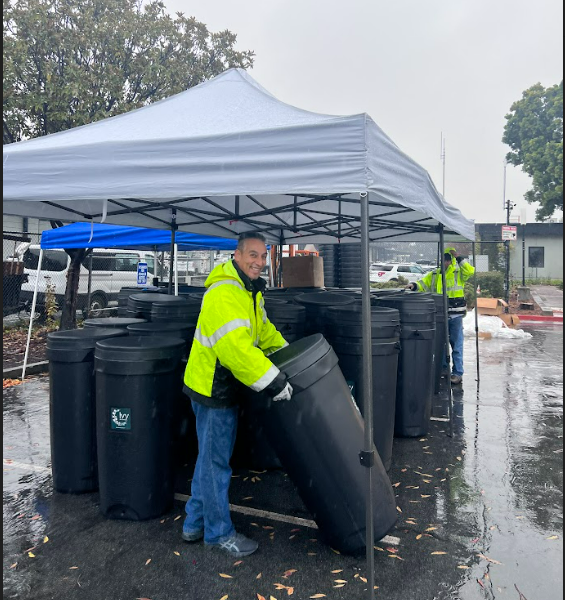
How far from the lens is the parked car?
27.4 m

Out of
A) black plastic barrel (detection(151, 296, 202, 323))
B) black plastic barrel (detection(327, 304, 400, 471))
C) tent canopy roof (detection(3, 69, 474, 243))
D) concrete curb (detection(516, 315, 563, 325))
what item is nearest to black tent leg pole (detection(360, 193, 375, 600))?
tent canopy roof (detection(3, 69, 474, 243))

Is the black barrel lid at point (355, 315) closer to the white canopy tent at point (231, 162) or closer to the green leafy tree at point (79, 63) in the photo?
the white canopy tent at point (231, 162)

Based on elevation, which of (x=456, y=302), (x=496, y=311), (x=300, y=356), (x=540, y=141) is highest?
(x=540, y=141)

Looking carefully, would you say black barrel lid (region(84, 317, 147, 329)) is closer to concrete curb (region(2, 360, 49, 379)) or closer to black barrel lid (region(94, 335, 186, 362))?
black barrel lid (region(94, 335, 186, 362))

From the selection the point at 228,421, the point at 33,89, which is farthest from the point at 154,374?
the point at 33,89

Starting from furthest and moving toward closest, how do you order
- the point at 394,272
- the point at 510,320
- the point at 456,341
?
the point at 394,272
the point at 510,320
the point at 456,341

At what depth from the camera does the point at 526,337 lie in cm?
1217

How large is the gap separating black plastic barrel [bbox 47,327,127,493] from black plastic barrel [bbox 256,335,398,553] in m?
1.50

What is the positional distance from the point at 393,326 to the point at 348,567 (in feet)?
6.19

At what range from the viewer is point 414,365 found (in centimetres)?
501

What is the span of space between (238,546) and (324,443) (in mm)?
863

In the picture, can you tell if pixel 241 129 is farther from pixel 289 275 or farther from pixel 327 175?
pixel 289 275

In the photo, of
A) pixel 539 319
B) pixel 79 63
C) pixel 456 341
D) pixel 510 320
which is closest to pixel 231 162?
pixel 456 341

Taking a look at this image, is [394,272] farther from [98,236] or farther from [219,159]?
[219,159]
